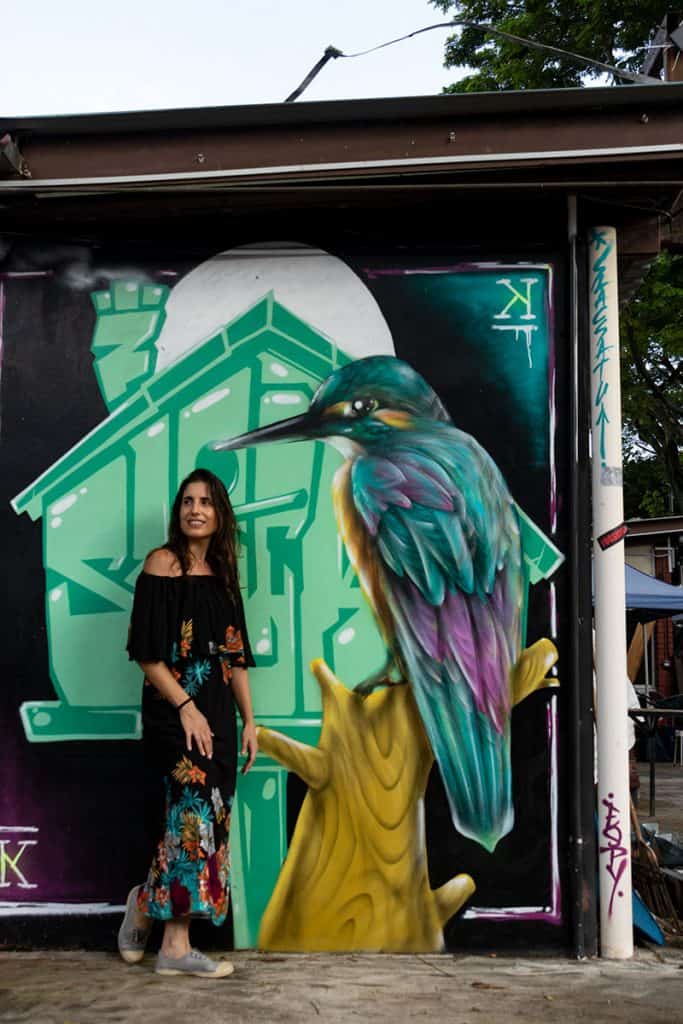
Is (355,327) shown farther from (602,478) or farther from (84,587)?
(84,587)

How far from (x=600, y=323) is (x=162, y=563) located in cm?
214

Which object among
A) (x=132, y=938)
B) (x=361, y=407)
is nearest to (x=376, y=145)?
(x=361, y=407)

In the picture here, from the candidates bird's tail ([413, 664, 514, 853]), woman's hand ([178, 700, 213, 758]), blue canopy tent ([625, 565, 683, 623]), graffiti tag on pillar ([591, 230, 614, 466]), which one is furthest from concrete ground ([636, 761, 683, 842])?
woman's hand ([178, 700, 213, 758])

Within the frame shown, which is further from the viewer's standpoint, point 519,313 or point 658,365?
point 658,365

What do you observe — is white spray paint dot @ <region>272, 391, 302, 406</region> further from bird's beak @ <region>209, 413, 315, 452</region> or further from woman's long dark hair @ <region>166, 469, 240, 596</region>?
woman's long dark hair @ <region>166, 469, 240, 596</region>

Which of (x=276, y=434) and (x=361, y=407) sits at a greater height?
(x=361, y=407)

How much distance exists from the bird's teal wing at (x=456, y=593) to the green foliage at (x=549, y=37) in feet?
44.6

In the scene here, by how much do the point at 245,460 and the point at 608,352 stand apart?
5.41 ft

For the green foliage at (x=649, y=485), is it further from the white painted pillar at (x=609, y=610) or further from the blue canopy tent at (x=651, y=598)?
the white painted pillar at (x=609, y=610)

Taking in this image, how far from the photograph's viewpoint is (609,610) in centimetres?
443

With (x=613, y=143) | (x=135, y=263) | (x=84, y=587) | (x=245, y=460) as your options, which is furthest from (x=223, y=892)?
(x=613, y=143)

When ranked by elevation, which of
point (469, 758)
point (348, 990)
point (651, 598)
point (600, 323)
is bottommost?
point (348, 990)

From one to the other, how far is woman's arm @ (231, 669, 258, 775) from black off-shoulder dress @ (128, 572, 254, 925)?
0.06 m

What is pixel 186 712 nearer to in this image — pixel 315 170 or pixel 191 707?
pixel 191 707
